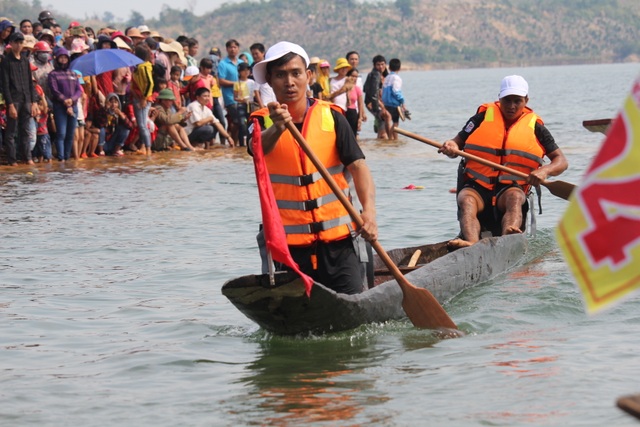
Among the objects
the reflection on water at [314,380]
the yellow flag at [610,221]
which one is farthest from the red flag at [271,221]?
the yellow flag at [610,221]

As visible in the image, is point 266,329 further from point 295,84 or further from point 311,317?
point 295,84

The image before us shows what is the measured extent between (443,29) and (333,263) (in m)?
152

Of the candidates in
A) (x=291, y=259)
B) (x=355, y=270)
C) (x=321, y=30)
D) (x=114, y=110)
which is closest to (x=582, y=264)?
(x=291, y=259)

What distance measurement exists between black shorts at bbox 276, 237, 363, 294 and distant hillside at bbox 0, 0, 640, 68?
135520mm

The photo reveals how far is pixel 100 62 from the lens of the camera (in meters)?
18.0

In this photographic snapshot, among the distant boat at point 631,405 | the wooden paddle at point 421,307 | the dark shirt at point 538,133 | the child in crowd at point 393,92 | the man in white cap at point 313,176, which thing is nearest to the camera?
the distant boat at point 631,405

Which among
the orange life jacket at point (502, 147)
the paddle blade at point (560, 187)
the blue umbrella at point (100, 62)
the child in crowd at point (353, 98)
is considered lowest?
the child in crowd at point (353, 98)

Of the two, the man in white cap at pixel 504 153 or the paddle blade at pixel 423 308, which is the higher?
the man in white cap at pixel 504 153

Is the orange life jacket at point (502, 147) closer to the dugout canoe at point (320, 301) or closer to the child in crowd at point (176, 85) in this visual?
the dugout canoe at point (320, 301)

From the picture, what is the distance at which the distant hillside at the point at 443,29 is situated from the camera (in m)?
150

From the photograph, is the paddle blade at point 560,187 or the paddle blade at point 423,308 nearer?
the paddle blade at point 423,308

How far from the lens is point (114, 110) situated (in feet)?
62.1

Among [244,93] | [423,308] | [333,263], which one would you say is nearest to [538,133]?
[423,308]

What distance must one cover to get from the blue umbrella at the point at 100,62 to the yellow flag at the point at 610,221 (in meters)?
14.7
